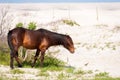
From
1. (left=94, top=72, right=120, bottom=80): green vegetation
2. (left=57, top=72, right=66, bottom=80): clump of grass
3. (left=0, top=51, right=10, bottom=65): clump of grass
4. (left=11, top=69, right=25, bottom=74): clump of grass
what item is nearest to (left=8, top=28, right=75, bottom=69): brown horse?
(left=11, top=69, right=25, bottom=74): clump of grass

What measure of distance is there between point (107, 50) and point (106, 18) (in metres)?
13.3

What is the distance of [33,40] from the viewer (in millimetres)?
18969

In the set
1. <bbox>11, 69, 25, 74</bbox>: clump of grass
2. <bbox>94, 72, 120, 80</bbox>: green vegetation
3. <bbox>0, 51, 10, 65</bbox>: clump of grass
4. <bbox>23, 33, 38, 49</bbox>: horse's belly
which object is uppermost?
<bbox>23, 33, 38, 49</bbox>: horse's belly

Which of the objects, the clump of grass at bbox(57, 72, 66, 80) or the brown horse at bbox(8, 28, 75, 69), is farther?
the brown horse at bbox(8, 28, 75, 69)

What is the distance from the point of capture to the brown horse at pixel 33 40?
18.6 metres

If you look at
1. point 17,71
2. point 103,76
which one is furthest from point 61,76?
point 17,71

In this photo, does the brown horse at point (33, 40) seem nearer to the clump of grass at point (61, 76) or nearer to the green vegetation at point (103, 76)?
the clump of grass at point (61, 76)

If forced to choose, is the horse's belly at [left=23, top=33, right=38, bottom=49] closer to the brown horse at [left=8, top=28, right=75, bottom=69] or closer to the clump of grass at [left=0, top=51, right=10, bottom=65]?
the brown horse at [left=8, top=28, right=75, bottom=69]

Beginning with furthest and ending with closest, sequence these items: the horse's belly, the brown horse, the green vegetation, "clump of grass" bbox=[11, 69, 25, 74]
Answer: the horse's belly → the brown horse → "clump of grass" bbox=[11, 69, 25, 74] → the green vegetation

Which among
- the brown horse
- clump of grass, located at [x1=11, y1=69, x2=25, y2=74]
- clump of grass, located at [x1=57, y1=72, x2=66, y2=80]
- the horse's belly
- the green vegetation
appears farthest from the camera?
the horse's belly

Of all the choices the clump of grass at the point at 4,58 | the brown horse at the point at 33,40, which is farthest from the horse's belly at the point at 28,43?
the clump of grass at the point at 4,58

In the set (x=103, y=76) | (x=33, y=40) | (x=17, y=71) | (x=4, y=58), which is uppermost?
(x=33, y=40)

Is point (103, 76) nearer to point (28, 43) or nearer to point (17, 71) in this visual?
point (17, 71)

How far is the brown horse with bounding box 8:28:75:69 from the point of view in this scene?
18.6 m
